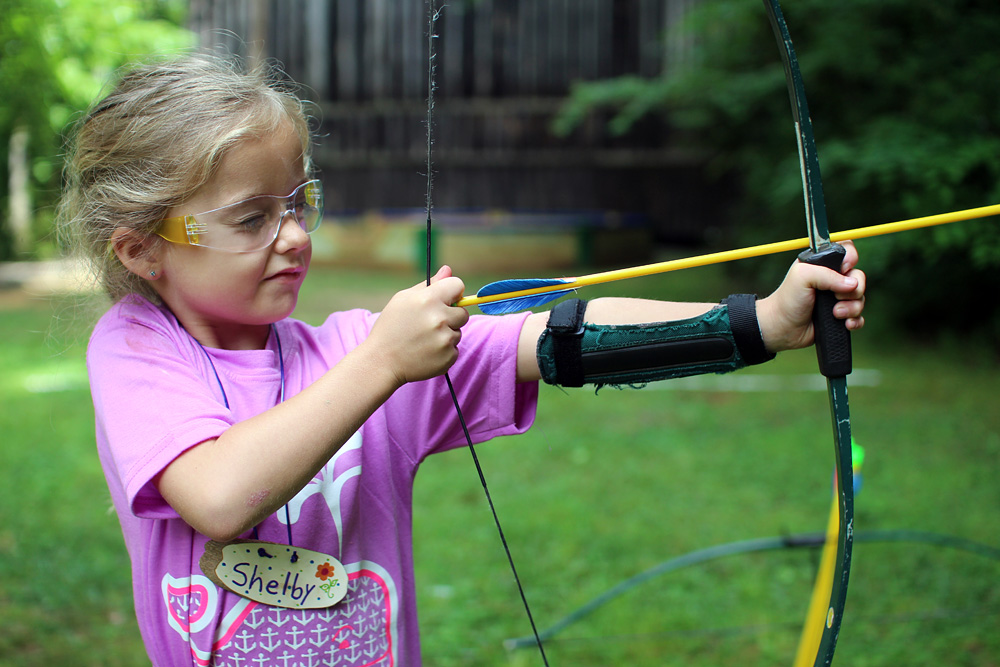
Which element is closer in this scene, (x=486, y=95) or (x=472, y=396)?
(x=472, y=396)

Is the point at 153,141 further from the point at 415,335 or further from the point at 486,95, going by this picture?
the point at 486,95

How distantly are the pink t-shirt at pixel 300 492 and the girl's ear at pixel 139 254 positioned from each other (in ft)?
0.18

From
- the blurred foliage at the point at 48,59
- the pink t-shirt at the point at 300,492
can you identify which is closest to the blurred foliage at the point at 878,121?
the pink t-shirt at the point at 300,492

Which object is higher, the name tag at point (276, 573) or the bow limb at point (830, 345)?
the bow limb at point (830, 345)

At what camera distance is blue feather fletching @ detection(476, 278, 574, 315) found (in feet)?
3.75

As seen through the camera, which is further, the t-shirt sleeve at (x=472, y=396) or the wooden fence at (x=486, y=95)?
the wooden fence at (x=486, y=95)

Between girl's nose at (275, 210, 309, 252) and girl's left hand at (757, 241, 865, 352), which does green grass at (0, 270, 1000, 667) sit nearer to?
girl's nose at (275, 210, 309, 252)

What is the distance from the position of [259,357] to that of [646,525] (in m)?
2.45

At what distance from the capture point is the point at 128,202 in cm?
119

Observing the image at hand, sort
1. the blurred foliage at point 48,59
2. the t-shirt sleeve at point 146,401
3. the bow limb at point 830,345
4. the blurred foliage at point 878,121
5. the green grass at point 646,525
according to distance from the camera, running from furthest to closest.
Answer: the blurred foliage at point 878,121, the green grass at point 646,525, the blurred foliage at point 48,59, the bow limb at point 830,345, the t-shirt sleeve at point 146,401

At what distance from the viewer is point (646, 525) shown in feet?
11.1

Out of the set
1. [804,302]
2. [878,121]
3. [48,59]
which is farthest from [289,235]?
[878,121]

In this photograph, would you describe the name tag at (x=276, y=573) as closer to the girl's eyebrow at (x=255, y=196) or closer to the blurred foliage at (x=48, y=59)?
the girl's eyebrow at (x=255, y=196)

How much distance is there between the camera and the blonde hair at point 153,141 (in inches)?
45.7
